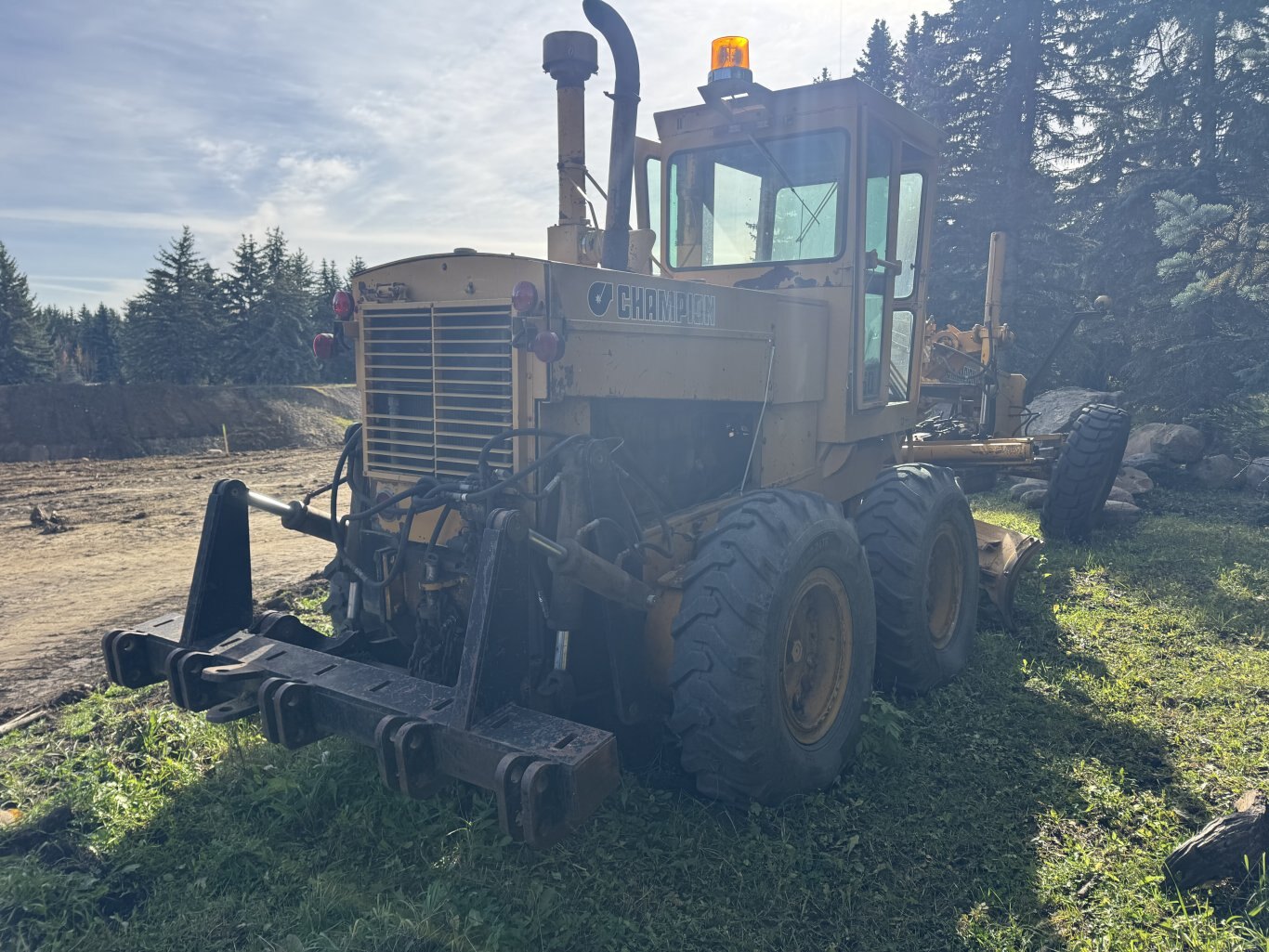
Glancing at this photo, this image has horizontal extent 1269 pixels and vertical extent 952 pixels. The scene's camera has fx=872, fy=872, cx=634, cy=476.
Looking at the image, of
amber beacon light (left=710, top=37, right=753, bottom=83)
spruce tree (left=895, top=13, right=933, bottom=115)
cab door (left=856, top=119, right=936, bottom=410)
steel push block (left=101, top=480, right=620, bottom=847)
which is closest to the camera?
steel push block (left=101, top=480, right=620, bottom=847)

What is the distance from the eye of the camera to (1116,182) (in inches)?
693

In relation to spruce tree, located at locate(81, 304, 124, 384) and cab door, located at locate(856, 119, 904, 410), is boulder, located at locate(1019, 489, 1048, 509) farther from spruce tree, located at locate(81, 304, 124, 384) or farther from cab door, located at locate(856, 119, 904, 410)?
spruce tree, located at locate(81, 304, 124, 384)

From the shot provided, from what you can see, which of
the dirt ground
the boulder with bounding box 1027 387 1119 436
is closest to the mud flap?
the dirt ground

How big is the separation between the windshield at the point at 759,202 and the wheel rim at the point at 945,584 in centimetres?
187

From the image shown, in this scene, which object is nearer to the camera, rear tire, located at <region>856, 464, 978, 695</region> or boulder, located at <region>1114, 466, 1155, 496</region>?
rear tire, located at <region>856, 464, 978, 695</region>

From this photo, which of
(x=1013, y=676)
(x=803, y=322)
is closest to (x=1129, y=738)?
(x=1013, y=676)

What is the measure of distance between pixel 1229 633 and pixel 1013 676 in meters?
1.88

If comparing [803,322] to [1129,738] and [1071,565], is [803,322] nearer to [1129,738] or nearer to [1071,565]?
[1129,738]

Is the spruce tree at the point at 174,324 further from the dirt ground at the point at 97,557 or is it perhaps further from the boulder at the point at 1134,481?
the boulder at the point at 1134,481

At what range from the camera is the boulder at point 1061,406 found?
13461 mm

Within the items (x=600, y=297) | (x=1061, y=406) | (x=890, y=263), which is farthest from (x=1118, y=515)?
(x=600, y=297)

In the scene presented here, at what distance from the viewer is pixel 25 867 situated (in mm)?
3285

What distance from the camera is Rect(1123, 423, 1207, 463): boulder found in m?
12.0

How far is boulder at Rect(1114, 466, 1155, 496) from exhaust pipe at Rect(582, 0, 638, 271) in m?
8.89
